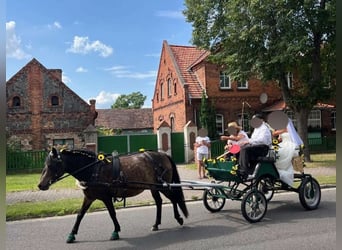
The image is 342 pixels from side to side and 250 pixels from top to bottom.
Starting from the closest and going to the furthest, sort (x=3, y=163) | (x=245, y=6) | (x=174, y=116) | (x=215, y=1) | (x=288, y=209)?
(x=3, y=163)
(x=288, y=209)
(x=245, y=6)
(x=215, y=1)
(x=174, y=116)

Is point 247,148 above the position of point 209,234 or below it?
above

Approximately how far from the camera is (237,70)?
17.9 meters

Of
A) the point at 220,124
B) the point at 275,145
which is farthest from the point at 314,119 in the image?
the point at 275,145

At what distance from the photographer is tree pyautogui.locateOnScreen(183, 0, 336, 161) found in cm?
1552

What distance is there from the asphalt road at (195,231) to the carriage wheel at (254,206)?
13 cm

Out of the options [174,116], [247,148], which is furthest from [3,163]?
[174,116]

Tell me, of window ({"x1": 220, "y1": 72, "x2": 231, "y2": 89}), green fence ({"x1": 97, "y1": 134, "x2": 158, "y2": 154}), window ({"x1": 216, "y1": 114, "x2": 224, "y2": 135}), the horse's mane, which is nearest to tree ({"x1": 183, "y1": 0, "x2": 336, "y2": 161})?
green fence ({"x1": 97, "y1": 134, "x2": 158, "y2": 154})

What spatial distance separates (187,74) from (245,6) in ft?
37.5

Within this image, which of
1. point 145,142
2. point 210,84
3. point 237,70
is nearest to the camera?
point 237,70

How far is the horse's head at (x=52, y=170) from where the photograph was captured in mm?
5387

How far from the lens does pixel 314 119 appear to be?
28.0 metres

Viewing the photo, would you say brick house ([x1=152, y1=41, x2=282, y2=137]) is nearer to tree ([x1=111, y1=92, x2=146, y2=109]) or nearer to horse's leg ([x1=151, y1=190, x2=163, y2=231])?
horse's leg ([x1=151, y1=190, x2=163, y2=231])

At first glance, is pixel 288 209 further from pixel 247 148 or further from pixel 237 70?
pixel 237 70

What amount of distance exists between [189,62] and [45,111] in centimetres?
1142
